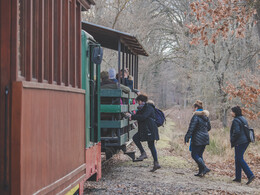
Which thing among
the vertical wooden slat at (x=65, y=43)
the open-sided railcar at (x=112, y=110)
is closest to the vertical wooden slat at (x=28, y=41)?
the vertical wooden slat at (x=65, y=43)

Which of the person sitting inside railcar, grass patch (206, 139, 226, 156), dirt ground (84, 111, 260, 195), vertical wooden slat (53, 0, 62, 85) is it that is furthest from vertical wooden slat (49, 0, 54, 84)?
grass patch (206, 139, 226, 156)

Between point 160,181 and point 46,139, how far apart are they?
17.0ft

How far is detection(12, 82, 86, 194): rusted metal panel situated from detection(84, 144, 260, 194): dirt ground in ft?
8.64

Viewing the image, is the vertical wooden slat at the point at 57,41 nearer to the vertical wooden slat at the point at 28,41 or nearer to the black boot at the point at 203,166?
the vertical wooden slat at the point at 28,41

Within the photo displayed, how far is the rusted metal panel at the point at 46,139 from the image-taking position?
9.95 ft

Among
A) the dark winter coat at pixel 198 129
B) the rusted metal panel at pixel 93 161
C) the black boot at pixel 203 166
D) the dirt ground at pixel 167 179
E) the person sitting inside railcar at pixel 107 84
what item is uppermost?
the person sitting inside railcar at pixel 107 84

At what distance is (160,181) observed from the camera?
847cm

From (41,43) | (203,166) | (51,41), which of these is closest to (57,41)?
(51,41)

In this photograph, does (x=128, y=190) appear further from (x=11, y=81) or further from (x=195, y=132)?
(x=11, y=81)

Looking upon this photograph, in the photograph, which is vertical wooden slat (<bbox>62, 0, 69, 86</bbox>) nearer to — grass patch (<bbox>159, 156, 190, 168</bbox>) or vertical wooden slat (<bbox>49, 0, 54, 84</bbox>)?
vertical wooden slat (<bbox>49, 0, 54, 84</bbox>)

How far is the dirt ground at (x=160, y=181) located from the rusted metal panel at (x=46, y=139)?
104 inches

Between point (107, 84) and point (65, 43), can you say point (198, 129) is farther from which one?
point (65, 43)

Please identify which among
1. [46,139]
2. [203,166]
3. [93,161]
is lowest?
[203,166]

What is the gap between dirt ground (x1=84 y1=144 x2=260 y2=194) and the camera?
24.7ft
